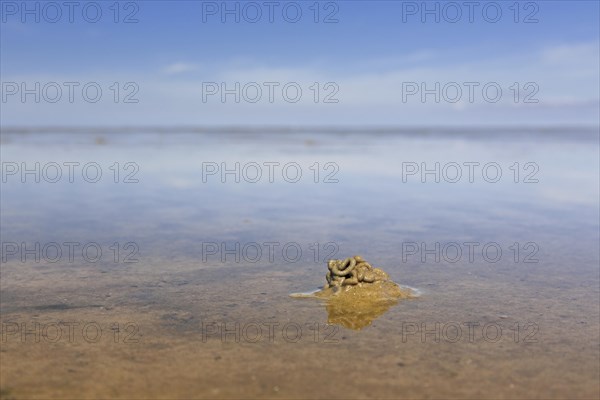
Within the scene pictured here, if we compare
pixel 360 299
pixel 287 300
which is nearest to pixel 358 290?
pixel 360 299

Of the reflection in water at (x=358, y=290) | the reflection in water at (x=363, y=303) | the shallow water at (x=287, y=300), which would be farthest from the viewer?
the reflection in water at (x=358, y=290)

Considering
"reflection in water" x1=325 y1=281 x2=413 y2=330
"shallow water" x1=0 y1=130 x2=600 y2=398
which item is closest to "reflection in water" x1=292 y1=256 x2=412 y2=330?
"reflection in water" x1=325 y1=281 x2=413 y2=330

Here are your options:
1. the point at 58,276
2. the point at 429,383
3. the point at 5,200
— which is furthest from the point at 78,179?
the point at 429,383

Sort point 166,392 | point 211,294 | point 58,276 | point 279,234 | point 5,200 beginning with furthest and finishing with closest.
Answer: point 5,200 → point 279,234 → point 58,276 → point 211,294 → point 166,392

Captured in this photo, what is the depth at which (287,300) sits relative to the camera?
6305 millimetres

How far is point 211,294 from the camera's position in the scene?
21.4ft

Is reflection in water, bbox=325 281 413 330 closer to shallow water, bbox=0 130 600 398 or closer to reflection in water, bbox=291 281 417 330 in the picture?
reflection in water, bbox=291 281 417 330

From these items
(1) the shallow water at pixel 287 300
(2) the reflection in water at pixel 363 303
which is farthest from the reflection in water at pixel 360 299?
(1) the shallow water at pixel 287 300

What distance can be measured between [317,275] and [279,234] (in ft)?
8.56

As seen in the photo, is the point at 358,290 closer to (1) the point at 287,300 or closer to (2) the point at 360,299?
(2) the point at 360,299

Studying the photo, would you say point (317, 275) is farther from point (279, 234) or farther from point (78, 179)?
point (78, 179)

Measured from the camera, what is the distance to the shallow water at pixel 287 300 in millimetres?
4414

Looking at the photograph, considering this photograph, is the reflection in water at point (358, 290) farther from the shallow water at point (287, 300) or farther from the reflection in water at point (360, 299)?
the shallow water at point (287, 300)

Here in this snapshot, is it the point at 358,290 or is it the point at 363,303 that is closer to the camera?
the point at 363,303
